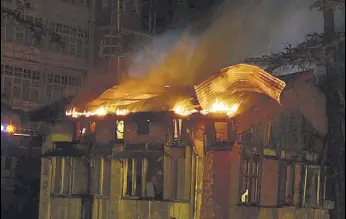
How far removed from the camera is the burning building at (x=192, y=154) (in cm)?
1529

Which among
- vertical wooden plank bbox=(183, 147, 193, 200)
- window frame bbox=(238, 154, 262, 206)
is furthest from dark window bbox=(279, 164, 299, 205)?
vertical wooden plank bbox=(183, 147, 193, 200)

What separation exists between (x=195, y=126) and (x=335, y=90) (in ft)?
15.3

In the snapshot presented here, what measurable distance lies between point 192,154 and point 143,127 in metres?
1.59

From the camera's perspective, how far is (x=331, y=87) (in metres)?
17.5

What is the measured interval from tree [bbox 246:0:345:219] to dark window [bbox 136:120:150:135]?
200 inches

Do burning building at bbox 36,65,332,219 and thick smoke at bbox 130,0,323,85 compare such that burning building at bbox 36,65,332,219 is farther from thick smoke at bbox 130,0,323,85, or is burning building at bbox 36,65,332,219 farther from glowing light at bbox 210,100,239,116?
thick smoke at bbox 130,0,323,85

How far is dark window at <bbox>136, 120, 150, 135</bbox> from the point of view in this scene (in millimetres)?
16000

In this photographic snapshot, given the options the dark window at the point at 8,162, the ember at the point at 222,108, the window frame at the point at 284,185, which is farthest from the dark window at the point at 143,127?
the dark window at the point at 8,162

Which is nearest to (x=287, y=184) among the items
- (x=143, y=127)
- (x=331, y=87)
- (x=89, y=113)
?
(x=331, y=87)

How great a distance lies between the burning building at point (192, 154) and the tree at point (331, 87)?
0.47 meters

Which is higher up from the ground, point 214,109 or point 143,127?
point 214,109

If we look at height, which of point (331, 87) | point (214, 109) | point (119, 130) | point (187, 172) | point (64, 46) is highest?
point (64, 46)

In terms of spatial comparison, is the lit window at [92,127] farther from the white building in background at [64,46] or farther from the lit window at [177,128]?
the white building in background at [64,46]

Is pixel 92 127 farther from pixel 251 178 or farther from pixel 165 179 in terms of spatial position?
pixel 251 178
